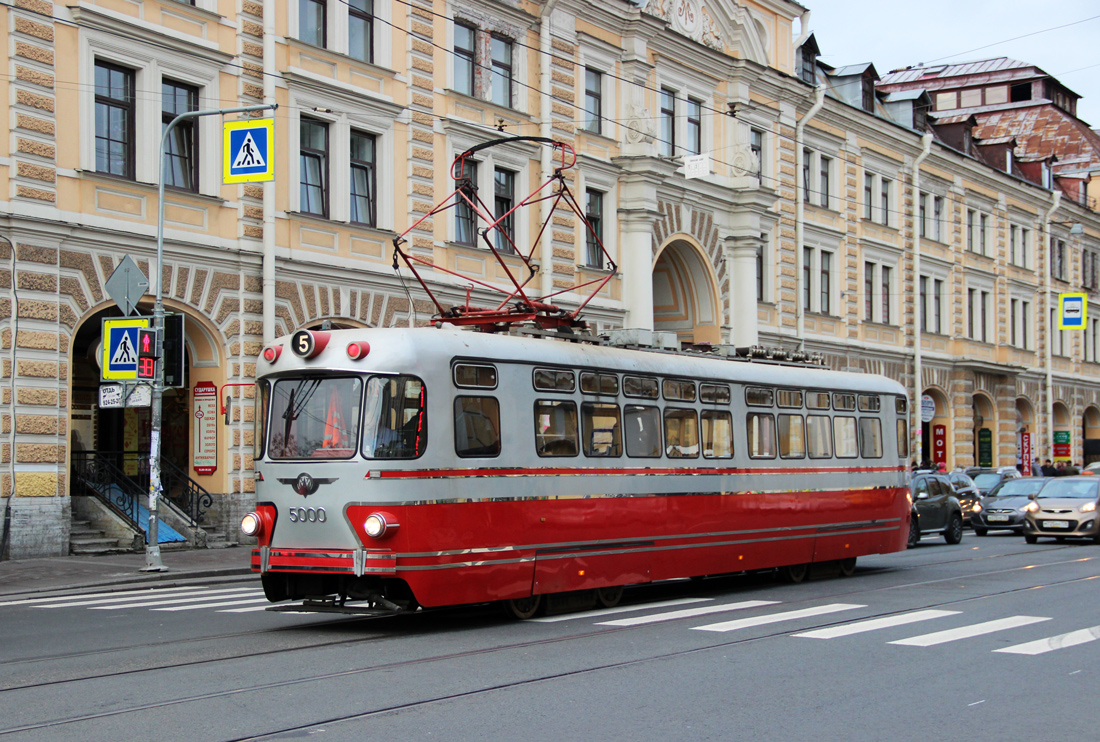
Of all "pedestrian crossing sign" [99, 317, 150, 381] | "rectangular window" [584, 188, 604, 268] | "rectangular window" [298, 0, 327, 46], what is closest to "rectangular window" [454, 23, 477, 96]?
"rectangular window" [298, 0, 327, 46]

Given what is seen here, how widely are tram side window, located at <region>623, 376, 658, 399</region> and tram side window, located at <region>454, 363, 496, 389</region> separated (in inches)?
87.8

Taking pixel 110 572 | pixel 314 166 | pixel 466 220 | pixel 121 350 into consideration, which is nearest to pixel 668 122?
pixel 466 220

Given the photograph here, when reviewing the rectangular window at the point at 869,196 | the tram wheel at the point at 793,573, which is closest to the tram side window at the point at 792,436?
the tram wheel at the point at 793,573

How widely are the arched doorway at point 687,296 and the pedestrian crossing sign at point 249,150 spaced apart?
17673 mm

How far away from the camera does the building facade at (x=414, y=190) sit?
2088 centimetres

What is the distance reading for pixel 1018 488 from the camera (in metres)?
31.5

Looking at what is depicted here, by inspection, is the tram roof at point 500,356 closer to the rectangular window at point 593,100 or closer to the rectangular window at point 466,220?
the rectangular window at point 466,220

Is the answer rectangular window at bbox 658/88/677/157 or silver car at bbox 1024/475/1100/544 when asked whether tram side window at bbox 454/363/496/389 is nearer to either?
silver car at bbox 1024/475/1100/544

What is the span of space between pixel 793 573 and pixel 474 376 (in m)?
7.33

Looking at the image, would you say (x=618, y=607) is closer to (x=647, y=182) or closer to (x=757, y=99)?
(x=647, y=182)

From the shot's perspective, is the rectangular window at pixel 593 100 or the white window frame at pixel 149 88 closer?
the white window frame at pixel 149 88

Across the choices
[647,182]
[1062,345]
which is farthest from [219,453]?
[1062,345]

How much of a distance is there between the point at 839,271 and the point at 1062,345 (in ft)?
73.8

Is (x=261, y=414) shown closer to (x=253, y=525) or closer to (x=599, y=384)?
(x=253, y=525)
